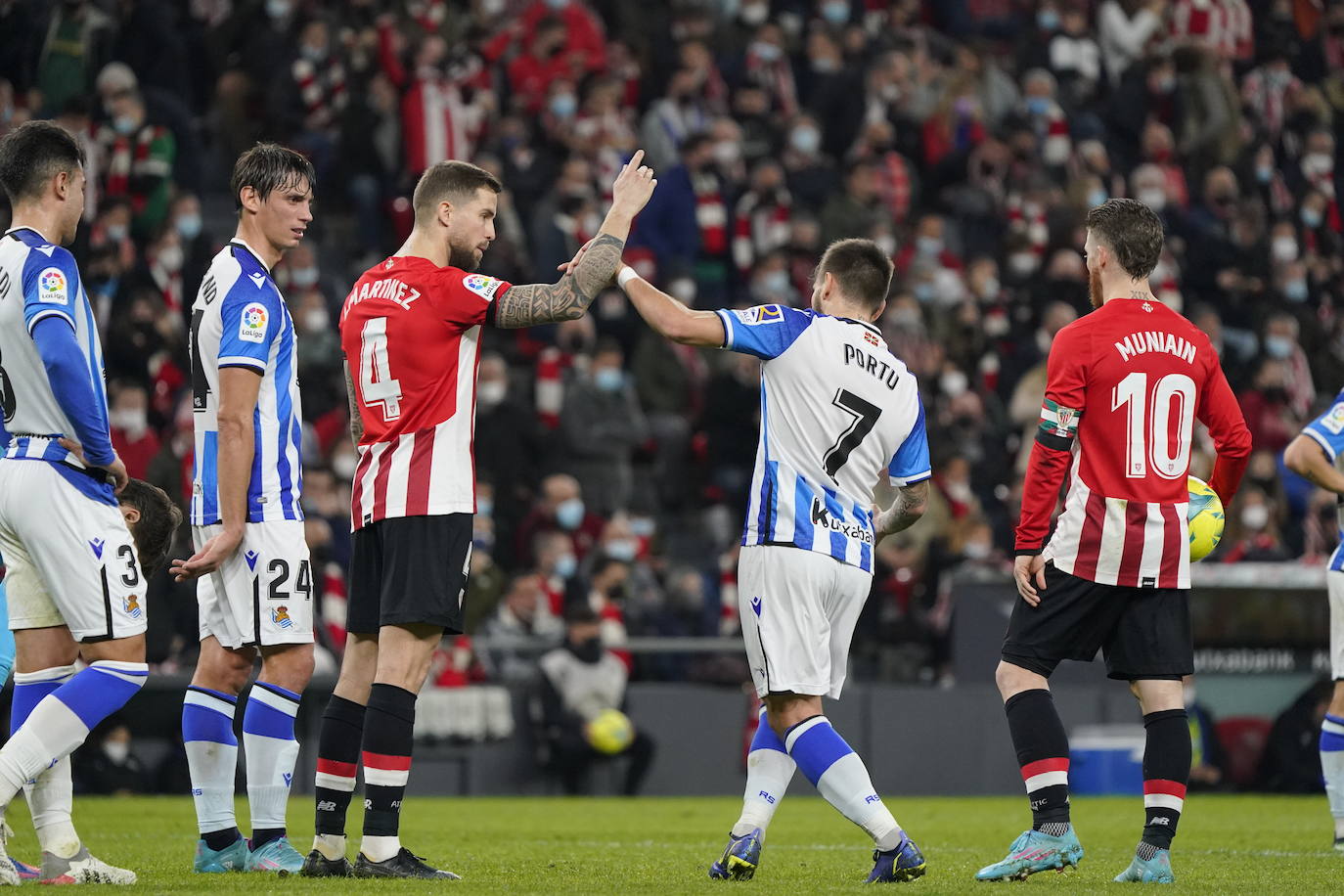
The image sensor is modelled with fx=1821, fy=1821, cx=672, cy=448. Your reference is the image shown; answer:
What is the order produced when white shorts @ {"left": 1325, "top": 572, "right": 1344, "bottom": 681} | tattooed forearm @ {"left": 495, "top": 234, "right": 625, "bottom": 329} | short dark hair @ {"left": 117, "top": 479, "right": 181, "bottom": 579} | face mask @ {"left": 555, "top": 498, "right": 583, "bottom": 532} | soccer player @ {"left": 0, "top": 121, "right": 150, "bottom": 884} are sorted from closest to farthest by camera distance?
soccer player @ {"left": 0, "top": 121, "right": 150, "bottom": 884} < tattooed forearm @ {"left": 495, "top": 234, "right": 625, "bottom": 329} < short dark hair @ {"left": 117, "top": 479, "right": 181, "bottom": 579} < white shorts @ {"left": 1325, "top": 572, "right": 1344, "bottom": 681} < face mask @ {"left": 555, "top": 498, "right": 583, "bottom": 532}

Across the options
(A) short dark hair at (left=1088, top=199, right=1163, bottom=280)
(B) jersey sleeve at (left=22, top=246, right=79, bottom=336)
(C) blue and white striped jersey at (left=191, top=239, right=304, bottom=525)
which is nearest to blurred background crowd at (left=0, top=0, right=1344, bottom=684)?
(C) blue and white striped jersey at (left=191, top=239, right=304, bottom=525)

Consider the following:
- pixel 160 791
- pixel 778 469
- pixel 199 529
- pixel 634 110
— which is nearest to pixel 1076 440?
pixel 778 469

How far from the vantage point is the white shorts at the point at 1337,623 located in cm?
853

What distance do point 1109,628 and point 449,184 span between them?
3022mm

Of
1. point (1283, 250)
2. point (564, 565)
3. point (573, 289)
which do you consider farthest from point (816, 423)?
point (1283, 250)

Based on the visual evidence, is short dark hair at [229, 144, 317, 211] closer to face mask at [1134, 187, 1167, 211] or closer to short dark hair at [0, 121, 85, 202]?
short dark hair at [0, 121, 85, 202]

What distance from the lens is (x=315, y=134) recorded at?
1795 centimetres

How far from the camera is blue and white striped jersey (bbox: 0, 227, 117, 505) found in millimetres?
6332

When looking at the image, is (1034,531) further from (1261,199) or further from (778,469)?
(1261,199)

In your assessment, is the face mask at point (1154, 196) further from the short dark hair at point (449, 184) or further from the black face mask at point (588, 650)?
the short dark hair at point (449, 184)

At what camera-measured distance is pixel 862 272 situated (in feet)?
22.8

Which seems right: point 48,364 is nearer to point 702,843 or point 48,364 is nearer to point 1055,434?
point 1055,434

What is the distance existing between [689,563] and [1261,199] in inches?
373

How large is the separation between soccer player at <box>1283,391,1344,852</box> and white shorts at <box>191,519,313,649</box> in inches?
177
